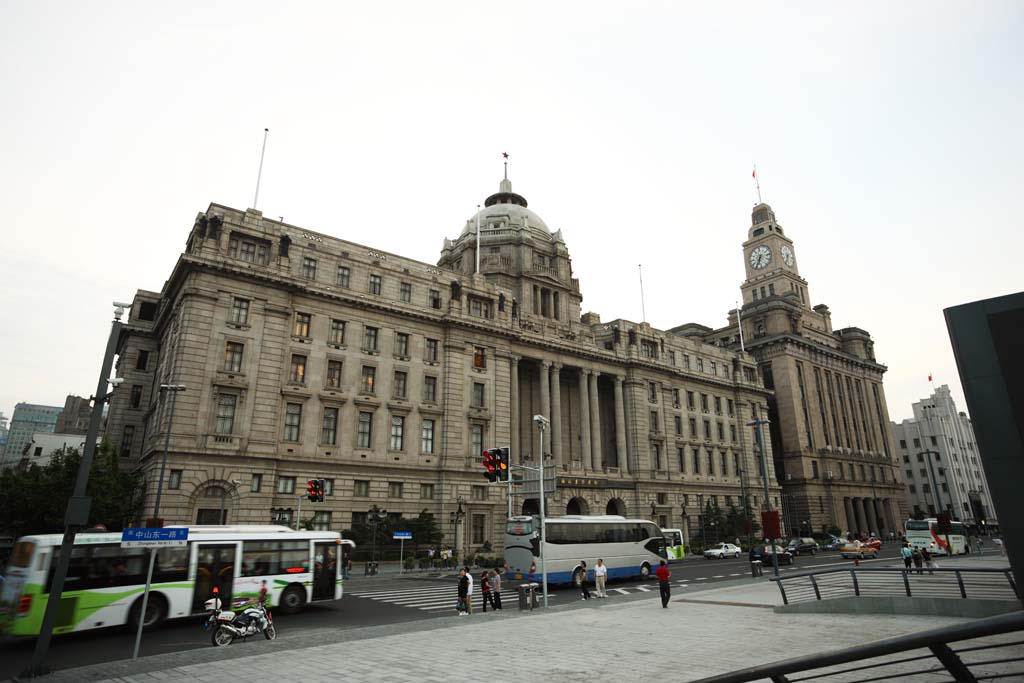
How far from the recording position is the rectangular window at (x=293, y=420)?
4372 cm

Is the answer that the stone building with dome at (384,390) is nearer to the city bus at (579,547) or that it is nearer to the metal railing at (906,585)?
the city bus at (579,547)

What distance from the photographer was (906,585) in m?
18.3

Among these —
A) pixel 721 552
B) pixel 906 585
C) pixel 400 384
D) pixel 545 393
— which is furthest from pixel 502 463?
pixel 721 552

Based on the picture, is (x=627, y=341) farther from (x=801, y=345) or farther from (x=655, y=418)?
(x=801, y=345)

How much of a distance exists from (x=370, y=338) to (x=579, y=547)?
24.4 metres

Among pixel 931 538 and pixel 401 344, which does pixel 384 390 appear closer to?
pixel 401 344

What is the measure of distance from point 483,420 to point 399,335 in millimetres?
10254

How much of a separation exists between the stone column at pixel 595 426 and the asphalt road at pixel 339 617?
23442mm

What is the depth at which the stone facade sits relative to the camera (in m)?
87.2

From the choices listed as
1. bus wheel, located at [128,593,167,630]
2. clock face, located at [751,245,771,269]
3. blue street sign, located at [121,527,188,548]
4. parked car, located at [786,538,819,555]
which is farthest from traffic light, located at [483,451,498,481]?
clock face, located at [751,245,771,269]

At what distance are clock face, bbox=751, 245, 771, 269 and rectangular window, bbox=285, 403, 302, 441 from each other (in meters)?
→ 90.6

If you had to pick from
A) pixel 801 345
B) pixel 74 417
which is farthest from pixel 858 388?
pixel 74 417

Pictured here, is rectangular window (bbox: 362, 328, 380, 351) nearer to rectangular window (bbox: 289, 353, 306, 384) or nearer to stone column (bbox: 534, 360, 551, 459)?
rectangular window (bbox: 289, 353, 306, 384)

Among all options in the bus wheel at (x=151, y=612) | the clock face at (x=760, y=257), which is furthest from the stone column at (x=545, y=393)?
the clock face at (x=760, y=257)
